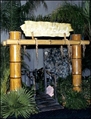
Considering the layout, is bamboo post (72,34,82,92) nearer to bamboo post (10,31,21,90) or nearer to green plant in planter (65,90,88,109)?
green plant in planter (65,90,88,109)

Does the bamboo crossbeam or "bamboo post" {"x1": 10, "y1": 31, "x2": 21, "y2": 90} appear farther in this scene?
"bamboo post" {"x1": 10, "y1": 31, "x2": 21, "y2": 90}

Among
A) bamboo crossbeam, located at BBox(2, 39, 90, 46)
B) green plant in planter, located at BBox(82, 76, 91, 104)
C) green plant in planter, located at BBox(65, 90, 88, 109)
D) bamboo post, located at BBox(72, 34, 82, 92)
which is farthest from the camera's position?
green plant in planter, located at BBox(82, 76, 91, 104)

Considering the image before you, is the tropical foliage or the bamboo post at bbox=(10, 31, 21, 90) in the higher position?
the bamboo post at bbox=(10, 31, 21, 90)

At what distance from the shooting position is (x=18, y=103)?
6805 mm

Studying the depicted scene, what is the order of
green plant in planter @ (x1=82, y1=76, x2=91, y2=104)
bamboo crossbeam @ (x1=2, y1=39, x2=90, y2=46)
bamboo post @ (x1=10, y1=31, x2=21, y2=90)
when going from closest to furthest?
1. bamboo crossbeam @ (x1=2, y1=39, x2=90, y2=46)
2. bamboo post @ (x1=10, y1=31, x2=21, y2=90)
3. green plant in planter @ (x1=82, y1=76, x2=91, y2=104)

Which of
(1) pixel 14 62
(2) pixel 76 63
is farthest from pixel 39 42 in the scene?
(2) pixel 76 63

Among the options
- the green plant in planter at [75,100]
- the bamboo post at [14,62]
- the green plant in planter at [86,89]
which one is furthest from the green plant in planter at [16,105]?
the green plant in planter at [86,89]

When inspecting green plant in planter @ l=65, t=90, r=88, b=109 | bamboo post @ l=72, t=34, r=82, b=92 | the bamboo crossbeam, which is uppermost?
the bamboo crossbeam

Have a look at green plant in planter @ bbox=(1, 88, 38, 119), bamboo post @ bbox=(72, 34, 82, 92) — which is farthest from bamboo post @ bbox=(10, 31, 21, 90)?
bamboo post @ bbox=(72, 34, 82, 92)

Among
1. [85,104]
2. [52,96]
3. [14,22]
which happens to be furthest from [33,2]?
[85,104]

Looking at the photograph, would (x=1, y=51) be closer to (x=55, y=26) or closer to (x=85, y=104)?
(x=55, y=26)

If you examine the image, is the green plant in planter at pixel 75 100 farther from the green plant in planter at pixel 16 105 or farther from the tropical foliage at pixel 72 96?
the green plant in planter at pixel 16 105

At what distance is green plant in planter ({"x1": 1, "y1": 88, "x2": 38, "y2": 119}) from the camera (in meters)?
6.72

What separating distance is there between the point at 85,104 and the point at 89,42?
191 cm
